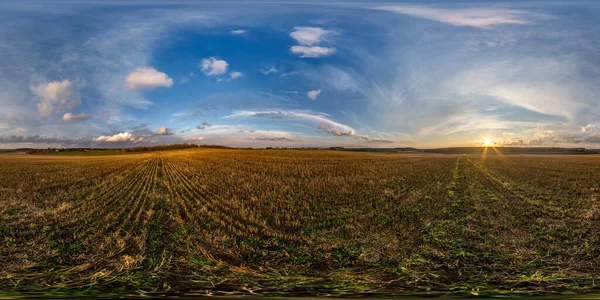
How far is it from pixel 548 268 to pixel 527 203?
7470 mm

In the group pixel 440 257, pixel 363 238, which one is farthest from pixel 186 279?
pixel 440 257

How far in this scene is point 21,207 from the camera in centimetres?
934

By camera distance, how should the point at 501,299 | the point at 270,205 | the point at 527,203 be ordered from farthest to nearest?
the point at 527,203 → the point at 270,205 → the point at 501,299

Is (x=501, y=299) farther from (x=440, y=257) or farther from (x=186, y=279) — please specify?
(x=186, y=279)

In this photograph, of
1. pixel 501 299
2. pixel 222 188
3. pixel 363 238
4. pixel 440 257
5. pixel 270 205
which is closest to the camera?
pixel 501 299

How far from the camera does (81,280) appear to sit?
3.81 metres

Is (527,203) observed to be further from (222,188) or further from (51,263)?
(51,263)

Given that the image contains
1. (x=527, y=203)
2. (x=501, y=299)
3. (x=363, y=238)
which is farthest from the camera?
(x=527, y=203)

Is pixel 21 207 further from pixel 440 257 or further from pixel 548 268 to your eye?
pixel 548 268

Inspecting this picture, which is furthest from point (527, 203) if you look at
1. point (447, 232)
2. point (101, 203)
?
point (101, 203)

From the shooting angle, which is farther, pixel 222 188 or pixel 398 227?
pixel 222 188

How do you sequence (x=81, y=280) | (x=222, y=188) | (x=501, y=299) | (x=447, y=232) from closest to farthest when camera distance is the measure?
1. (x=501, y=299)
2. (x=81, y=280)
3. (x=447, y=232)
4. (x=222, y=188)

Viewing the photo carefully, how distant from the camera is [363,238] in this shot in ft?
19.2

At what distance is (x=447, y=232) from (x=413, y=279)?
3059 mm
